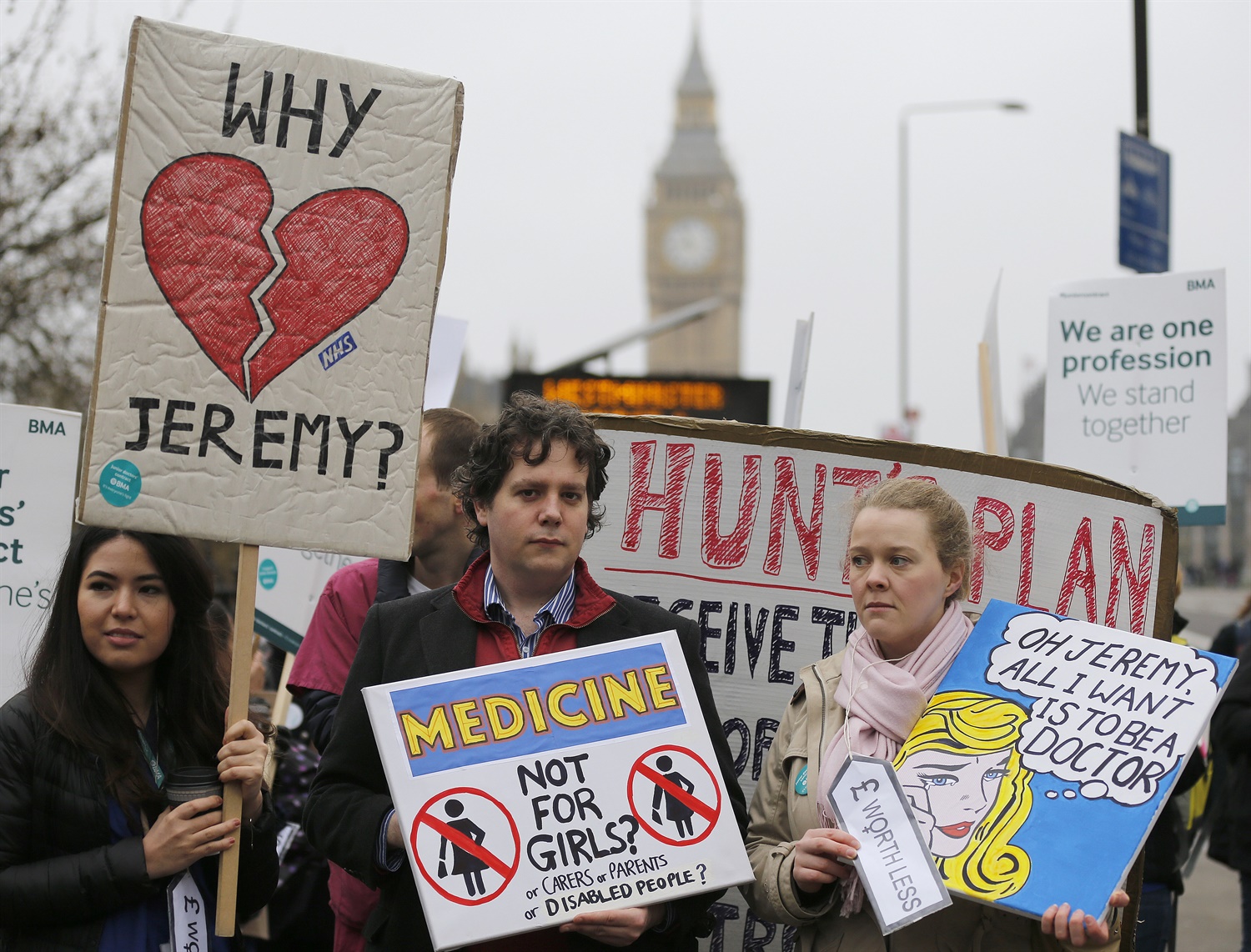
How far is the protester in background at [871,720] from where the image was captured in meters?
2.53

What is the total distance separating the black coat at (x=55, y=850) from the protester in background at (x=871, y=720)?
1.23 meters

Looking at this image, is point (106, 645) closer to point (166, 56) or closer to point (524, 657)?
point (524, 657)

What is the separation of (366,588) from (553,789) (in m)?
1.24

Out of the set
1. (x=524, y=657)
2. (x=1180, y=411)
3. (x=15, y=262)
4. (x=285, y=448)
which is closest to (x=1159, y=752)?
(x=524, y=657)

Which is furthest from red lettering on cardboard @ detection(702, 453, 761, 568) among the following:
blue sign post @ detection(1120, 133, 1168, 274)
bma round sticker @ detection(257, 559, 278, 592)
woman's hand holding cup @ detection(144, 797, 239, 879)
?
blue sign post @ detection(1120, 133, 1168, 274)

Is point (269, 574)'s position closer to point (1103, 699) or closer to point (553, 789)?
point (553, 789)

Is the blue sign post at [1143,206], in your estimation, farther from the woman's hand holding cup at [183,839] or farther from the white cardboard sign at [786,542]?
the woman's hand holding cup at [183,839]

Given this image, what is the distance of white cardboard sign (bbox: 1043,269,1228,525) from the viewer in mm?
5379

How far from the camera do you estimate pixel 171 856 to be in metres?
2.51

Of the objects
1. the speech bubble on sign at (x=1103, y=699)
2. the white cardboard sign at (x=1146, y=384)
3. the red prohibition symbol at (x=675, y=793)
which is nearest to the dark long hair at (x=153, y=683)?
the red prohibition symbol at (x=675, y=793)

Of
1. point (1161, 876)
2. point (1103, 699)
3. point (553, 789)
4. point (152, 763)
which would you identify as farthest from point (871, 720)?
point (1161, 876)

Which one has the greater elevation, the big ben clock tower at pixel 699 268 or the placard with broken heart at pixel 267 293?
the big ben clock tower at pixel 699 268

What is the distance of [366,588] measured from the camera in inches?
139

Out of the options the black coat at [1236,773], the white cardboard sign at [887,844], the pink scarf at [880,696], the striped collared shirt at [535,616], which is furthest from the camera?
the black coat at [1236,773]
